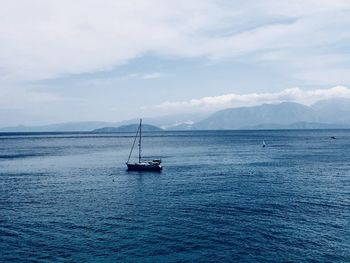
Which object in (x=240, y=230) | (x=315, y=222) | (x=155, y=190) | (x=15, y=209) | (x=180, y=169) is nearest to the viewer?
(x=240, y=230)

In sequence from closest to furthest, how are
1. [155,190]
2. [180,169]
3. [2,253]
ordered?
1. [2,253]
2. [155,190]
3. [180,169]

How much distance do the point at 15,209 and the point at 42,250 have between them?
26.9 metres

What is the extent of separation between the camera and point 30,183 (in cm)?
10938

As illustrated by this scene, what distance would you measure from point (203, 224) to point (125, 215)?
15.9m

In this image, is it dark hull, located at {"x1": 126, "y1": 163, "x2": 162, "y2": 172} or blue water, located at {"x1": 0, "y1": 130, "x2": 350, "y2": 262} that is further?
dark hull, located at {"x1": 126, "y1": 163, "x2": 162, "y2": 172}

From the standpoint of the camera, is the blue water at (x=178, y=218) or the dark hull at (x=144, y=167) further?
the dark hull at (x=144, y=167)

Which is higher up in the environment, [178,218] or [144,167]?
[144,167]

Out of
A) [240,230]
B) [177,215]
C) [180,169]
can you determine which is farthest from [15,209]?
[180,169]

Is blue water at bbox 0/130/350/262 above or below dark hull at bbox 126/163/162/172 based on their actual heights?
below

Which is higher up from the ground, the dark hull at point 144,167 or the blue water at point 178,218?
the dark hull at point 144,167

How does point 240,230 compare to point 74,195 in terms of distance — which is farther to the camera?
point 74,195

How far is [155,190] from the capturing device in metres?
96.6

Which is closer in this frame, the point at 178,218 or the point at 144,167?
the point at 178,218

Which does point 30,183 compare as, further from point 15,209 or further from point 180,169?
point 180,169
